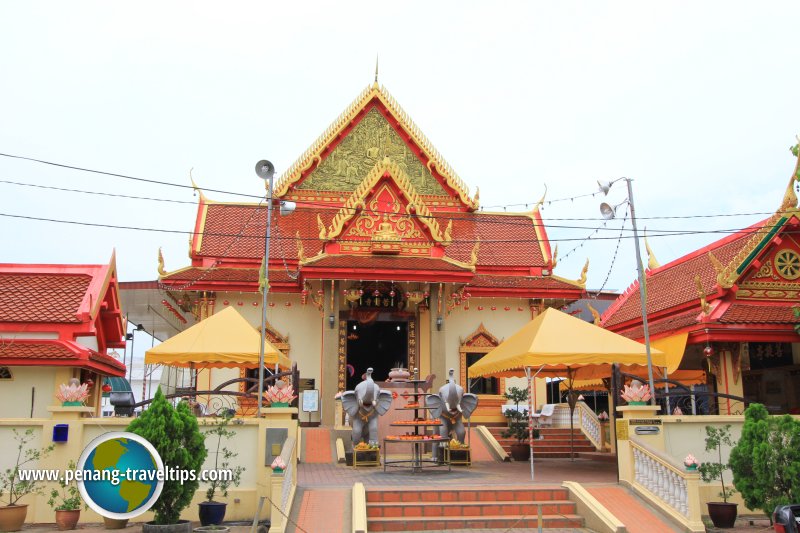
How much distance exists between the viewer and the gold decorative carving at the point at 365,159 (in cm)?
2347

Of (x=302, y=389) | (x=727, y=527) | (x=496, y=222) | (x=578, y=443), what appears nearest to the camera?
(x=727, y=527)

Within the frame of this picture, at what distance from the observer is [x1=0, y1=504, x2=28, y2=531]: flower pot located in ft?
31.6

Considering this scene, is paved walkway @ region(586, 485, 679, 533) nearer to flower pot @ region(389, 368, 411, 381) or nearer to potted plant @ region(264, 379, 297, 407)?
potted plant @ region(264, 379, 297, 407)

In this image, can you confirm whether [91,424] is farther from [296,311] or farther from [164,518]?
[296,311]

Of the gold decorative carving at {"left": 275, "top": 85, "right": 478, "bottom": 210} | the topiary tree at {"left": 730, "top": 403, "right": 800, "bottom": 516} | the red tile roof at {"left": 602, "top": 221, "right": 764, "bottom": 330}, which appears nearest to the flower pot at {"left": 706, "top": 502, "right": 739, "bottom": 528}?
the topiary tree at {"left": 730, "top": 403, "right": 800, "bottom": 516}

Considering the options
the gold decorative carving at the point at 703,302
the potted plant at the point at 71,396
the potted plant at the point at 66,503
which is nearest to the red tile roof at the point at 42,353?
the potted plant at the point at 71,396

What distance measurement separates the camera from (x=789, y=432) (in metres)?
9.45

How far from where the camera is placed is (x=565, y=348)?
518 inches

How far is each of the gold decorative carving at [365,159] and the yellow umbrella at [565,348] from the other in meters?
10.6

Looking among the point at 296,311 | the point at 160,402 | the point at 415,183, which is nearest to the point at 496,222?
the point at 415,183

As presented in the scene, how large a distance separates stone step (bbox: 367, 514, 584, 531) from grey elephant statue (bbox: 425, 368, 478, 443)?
3.86m

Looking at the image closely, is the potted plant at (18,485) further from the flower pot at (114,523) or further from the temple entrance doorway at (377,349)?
the temple entrance doorway at (377,349)

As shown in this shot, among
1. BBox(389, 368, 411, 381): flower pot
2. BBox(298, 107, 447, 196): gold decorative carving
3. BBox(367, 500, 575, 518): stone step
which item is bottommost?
BBox(367, 500, 575, 518): stone step

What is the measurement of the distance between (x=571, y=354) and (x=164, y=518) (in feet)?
23.8
